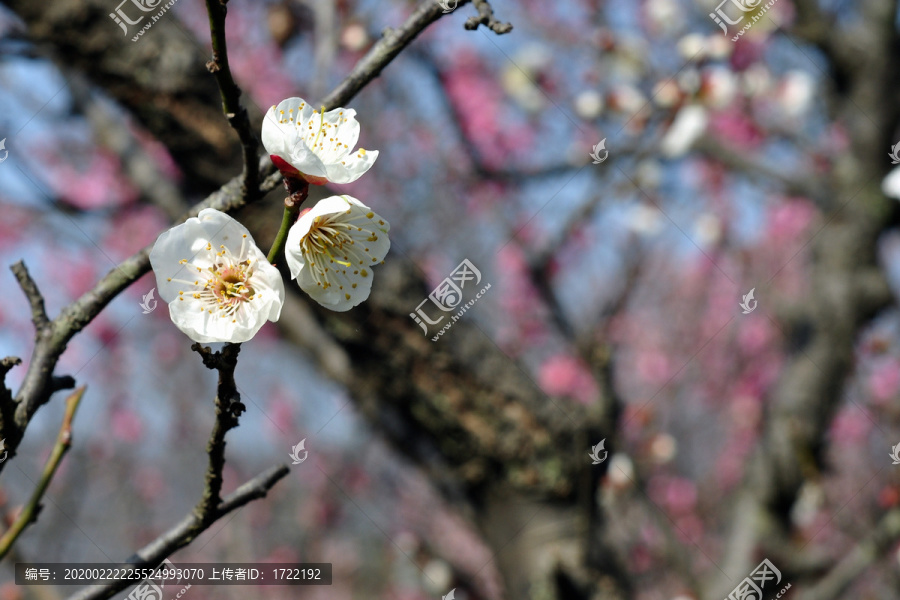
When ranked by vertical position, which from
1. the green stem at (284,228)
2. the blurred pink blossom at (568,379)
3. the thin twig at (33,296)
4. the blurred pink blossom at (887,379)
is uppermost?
the green stem at (284,228)

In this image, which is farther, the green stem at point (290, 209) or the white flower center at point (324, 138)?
the white flower center at point (324, 138)

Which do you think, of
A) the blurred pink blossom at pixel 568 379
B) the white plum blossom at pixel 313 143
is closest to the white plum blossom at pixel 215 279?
the white plum blossom at pixel 313 143

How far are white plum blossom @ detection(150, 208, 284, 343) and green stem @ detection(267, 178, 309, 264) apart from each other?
0.03 m

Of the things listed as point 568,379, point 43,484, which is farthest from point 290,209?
point 568,379

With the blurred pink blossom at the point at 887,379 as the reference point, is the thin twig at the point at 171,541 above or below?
above

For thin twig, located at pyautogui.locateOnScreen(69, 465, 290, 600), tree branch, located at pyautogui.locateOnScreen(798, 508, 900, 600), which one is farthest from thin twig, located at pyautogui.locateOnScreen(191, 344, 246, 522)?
tree branch, located at pyautogui.locateOnScreen(798, 508, 900, 600)

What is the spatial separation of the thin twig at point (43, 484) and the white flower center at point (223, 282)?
0.23 metres

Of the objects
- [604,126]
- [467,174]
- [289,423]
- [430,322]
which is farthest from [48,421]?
[604,126]

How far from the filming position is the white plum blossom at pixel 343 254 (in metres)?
0.85

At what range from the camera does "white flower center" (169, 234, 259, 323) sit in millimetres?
842

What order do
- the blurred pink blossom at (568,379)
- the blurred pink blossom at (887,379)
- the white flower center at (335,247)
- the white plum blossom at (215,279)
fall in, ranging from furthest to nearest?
the blurred pink blossom at (887,379) < the blurred pink blossom at (568,379) < the white flower center at (335,247) < the white plum blossom at (215,279)

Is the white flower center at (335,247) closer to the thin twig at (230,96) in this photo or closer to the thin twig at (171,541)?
the thin twig at (230,96)

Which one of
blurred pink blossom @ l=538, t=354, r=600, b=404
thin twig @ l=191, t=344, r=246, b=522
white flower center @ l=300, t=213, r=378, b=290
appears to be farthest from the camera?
blurred pink blossom @ l=538, t=354, r=600, b=404

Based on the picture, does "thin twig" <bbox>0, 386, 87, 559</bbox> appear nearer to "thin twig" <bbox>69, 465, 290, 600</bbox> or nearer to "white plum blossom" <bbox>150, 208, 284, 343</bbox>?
"thin twig" <bbox>69, 465, 290, 600</bbox>
